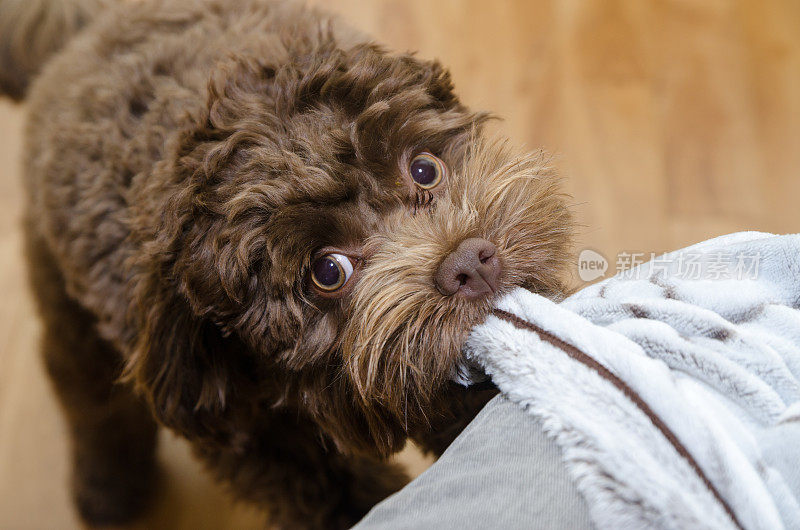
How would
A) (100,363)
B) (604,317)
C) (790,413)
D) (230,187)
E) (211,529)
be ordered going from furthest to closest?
(211,529) → (100,363) → (230,187) → (604,317) → (790,413)

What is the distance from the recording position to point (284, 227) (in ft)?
3.35

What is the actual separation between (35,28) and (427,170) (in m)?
1.33

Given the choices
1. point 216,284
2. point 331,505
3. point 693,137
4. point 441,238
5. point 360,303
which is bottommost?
point 331,505

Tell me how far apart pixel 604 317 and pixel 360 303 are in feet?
1.31

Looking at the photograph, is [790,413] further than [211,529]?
No

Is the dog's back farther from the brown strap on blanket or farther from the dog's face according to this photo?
the brown strap on blanket

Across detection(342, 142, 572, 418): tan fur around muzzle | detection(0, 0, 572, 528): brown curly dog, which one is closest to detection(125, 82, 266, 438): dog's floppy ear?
detection(0, 0, 572, 528): brown curly dog

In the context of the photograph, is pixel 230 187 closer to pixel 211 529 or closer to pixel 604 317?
pixel 604 317

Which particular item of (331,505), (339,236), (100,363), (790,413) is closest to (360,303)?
(339,236)

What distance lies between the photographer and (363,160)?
42.6 inches

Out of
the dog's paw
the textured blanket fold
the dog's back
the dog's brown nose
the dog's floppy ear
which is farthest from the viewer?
the dog's paw

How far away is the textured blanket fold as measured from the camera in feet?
2.09

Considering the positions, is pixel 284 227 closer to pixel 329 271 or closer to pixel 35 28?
pixel 329 271

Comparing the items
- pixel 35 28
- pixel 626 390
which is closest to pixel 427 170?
pixel 626 390
